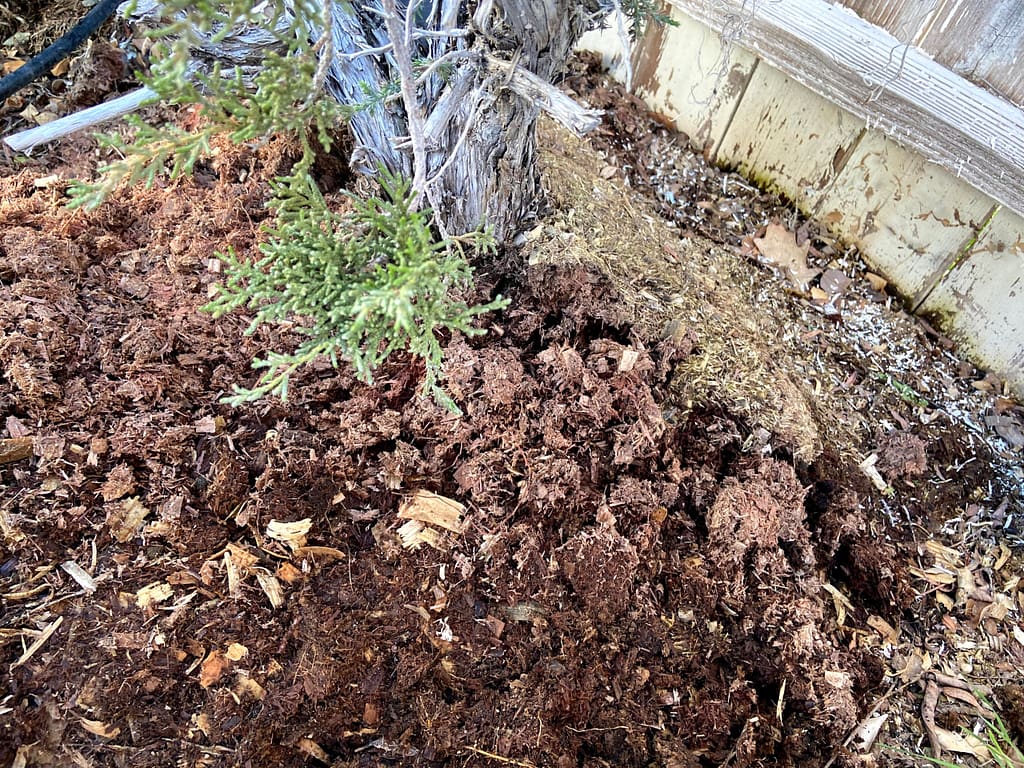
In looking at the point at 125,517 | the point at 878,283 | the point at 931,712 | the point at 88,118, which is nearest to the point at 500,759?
the point at 125,517

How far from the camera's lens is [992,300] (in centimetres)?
264

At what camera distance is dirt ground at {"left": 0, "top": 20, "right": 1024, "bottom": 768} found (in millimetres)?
1671

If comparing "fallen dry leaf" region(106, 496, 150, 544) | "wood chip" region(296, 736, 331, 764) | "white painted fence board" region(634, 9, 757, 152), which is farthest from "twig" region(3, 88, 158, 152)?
"white painted fence board" region(634, 9, 757, 152)

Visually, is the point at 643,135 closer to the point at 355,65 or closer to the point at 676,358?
the point at 676,358

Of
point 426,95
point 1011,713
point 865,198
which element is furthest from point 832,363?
point 426,95

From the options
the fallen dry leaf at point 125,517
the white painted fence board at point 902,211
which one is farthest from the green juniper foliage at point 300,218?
the white painted fence board at point 902,211

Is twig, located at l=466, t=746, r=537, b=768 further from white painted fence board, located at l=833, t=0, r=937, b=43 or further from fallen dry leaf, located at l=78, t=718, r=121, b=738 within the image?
white painted fence board, located at l=833, t=0, r=937, b=43

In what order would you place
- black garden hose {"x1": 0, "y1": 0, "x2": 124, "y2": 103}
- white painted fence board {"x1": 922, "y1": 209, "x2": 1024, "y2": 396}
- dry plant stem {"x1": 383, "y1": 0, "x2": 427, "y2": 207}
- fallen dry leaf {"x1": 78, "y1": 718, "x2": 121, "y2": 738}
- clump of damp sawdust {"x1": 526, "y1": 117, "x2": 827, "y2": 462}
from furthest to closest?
white painted fence board {"x1": 922, "y1": 209, "x2": 1024, "y2": 396}, clump of damp sawdust {"x1": 526, "y1": 117, "x2": 827, "y2": 462}, black garden hose {"x1": 0, "y1": 0, "x2": 124, "y2": 103}, fallen dry leaf {"x1": 78, "y1": 718, "x2": 121, "y2": 738}, dry plant stem {"x1": 383, "y1": 0, "x2": 427, "y2": 207}

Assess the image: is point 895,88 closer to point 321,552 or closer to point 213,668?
point 321,552

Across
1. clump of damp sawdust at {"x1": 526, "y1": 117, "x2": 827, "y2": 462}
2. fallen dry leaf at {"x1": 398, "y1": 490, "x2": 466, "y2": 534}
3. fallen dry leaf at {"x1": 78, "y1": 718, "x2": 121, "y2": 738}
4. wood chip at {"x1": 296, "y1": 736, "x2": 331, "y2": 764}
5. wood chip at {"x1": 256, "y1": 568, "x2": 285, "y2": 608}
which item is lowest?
fallen dry leaf at {"x1": 78, "y1": 718, "x2": 121, "y2": 738}

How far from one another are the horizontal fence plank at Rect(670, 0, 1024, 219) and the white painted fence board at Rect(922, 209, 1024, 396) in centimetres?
19

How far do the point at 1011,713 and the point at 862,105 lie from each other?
2.09 m

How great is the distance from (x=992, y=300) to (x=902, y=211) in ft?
1.59

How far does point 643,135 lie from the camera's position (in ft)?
10.6
